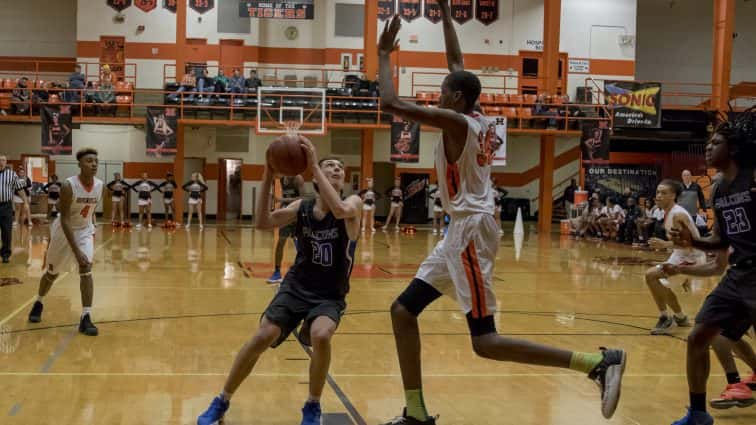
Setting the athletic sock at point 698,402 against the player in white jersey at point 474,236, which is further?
the athletic sock at point 698,402

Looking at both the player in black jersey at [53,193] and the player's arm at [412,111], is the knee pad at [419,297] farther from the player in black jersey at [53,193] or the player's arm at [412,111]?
the player in black jersey at [53,193]

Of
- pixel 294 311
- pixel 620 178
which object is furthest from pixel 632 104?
pixel 294 311

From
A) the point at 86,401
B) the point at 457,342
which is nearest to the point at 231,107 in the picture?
the point at 457,342

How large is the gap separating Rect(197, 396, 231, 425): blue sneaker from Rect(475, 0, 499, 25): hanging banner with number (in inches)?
1047

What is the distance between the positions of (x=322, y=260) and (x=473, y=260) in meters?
0.97

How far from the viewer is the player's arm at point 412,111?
145 inches

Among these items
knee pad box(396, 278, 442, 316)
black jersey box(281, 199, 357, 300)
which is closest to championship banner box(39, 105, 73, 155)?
black jersey box(281, 199, 357, 300)

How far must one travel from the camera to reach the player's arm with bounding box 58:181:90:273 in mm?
7026

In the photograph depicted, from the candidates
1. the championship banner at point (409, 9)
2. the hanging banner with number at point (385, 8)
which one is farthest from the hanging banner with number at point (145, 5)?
the championship banner at point (409, 9)

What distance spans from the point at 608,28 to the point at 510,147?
5842 mm

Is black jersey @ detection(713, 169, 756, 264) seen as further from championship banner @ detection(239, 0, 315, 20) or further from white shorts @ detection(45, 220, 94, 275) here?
championship banner @ detection(239, 0, 315, 20)

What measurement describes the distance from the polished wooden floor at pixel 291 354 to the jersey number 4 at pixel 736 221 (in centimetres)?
125

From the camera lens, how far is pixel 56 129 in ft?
74.0

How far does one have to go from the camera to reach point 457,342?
701cm
